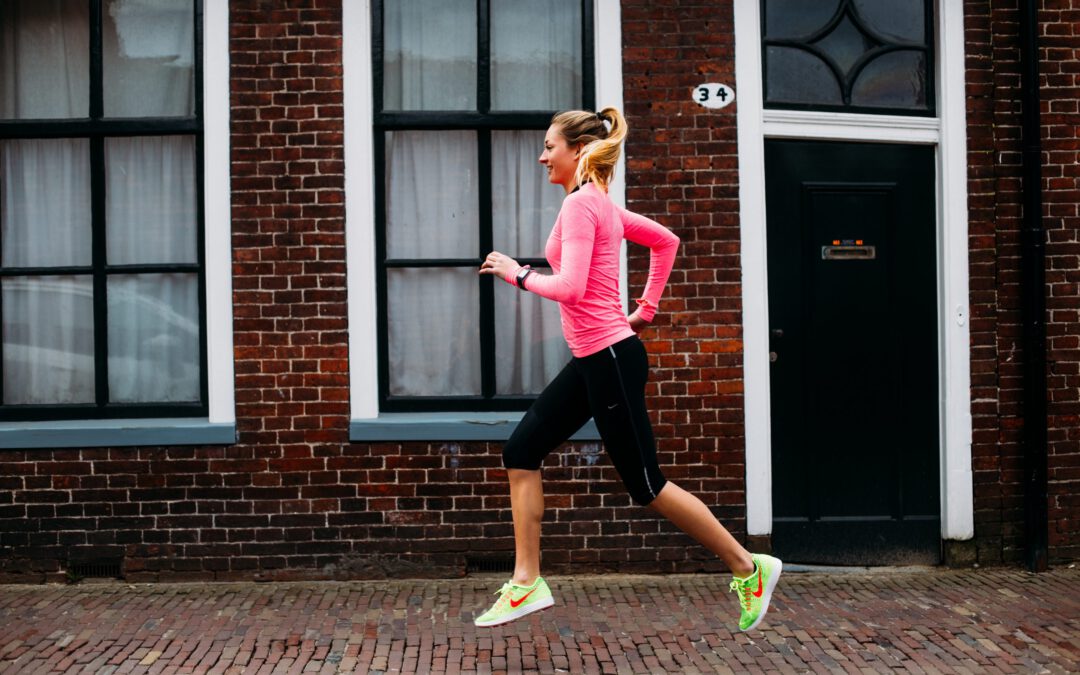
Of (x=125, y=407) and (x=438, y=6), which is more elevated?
(x=438, y=6)

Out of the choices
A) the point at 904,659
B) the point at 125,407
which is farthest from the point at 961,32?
the point at 125,407

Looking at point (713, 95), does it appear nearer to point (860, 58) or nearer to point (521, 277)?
point (860, 58)

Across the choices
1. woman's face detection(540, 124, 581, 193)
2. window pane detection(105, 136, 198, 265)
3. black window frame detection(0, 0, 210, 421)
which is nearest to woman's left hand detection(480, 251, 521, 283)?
woman's face detection(540, 124, 581, 193)

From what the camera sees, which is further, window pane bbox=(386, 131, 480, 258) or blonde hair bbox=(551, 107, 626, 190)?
window pane bbox=(386, 131, 480, 258)

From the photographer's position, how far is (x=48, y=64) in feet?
21.7

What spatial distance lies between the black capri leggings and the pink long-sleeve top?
3.0 inches

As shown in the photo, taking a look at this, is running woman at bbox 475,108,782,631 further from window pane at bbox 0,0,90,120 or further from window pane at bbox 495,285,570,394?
window pane at bbox 0,0,90,120

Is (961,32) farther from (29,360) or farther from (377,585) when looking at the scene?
(29,360)

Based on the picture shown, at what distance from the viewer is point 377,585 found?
6289 mm

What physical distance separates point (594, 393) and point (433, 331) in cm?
228

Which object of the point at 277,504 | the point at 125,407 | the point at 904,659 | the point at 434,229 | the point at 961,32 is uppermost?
the point at 961,32

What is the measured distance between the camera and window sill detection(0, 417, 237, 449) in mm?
6383

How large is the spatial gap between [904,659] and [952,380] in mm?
2207

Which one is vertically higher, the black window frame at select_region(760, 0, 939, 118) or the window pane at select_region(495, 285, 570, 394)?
the black window frame at select_region(760, 0, 939, 118)
